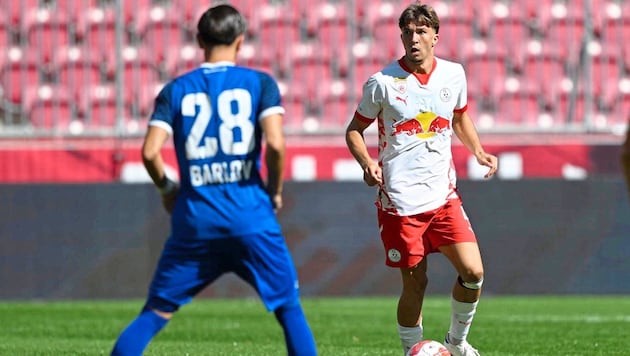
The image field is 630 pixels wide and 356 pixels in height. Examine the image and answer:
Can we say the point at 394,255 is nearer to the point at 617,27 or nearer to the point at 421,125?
the point at 421,125

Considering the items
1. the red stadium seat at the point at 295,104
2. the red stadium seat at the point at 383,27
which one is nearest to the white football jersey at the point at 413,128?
the red stadium seat at the point at 295,104

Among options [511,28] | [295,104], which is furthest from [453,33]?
[295,104]

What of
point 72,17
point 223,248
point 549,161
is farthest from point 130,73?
point 223,248

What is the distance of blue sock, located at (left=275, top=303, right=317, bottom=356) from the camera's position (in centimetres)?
592

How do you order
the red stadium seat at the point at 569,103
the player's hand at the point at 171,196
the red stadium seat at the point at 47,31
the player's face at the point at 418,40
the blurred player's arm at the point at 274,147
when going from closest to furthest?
the blurred player's arm at the point at 274,147 < the player's hand at the point at 171,196 < the player's face at the point at 418,40 < the red stadium seat at the point at 569,103 < the red stadium seat at the point at 47,31

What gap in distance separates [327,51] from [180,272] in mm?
11999

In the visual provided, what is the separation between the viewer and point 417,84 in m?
A: 7.57

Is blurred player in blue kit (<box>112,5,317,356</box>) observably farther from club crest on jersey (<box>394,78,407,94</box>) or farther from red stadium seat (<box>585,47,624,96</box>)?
red stadium seat (<box>585,47,624,96</box>)

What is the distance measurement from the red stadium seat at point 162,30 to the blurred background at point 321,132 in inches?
0.8

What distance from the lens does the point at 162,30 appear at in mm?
18062

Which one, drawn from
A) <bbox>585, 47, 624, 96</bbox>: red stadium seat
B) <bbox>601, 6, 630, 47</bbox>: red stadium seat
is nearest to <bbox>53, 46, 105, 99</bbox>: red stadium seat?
<bbox>585, 47, 624, 96</bbox>: red stadium seat

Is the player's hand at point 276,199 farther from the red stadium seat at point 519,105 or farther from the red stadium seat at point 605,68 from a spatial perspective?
the red stadium seat at point 605,68

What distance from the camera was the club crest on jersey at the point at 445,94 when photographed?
7.59 metres

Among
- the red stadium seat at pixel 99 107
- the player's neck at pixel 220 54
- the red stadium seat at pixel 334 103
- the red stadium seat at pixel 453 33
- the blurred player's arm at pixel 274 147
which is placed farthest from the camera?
the red stadium seat at pixel 453 33
